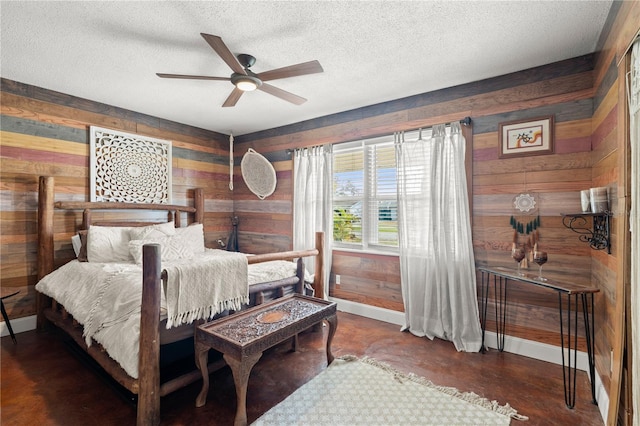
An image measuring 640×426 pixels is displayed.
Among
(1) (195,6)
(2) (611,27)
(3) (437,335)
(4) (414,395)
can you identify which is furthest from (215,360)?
(2) (611,27)

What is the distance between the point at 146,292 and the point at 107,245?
6.08 feet

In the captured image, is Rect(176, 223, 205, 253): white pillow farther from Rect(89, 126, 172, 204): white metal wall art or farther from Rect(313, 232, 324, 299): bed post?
Rect(313, 232, 324, 299): bed post

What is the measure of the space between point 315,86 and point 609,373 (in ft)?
10.2

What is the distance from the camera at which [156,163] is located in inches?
158

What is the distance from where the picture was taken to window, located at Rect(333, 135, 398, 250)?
11.5 ft

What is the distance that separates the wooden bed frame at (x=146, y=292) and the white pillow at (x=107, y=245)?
379 mm

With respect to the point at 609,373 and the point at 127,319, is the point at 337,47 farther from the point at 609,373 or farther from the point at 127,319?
the point at 609,373

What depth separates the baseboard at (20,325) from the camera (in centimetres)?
294

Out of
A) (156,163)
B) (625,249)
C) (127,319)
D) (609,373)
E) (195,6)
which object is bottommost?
(609,373)

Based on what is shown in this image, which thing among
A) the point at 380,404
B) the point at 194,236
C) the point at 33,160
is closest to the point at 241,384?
the point at 380,404

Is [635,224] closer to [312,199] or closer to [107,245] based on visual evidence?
[312,199]

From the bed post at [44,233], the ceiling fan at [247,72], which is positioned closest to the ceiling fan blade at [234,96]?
the ceiling fan at [247,72]

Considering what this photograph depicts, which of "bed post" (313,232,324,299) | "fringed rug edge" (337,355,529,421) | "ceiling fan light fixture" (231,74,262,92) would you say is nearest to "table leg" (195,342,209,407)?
"fringed rug edge" (337,355,529,421)

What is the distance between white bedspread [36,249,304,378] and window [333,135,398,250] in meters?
1.11
